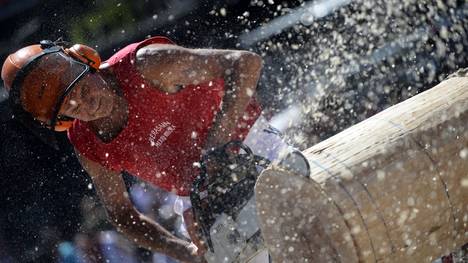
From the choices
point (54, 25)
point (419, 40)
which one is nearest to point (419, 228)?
point (419, 40)

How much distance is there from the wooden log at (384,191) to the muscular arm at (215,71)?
0.50 metres

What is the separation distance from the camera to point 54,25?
569cm

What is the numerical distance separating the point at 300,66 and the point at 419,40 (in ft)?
3.57

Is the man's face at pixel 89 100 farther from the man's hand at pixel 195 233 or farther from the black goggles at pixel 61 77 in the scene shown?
the man's hand at pixel 195 233

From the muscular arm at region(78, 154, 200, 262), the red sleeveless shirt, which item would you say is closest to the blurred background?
the muscular arm at region(78, 154, 200, 262)

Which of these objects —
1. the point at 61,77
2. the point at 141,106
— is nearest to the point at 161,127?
the point at 141,106

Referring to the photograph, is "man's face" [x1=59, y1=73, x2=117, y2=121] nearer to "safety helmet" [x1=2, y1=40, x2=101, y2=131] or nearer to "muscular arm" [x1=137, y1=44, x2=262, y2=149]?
"safety helmet" [x1=2, y1=40, x2=101, y2=131]

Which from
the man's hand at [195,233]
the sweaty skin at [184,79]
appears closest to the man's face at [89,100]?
the sweaty skin at [184,79]

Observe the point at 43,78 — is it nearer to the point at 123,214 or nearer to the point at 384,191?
the point at 123,214

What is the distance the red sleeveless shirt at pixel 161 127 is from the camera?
295cm

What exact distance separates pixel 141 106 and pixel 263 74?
2894 mm

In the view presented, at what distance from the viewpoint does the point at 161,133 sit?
9.97ft

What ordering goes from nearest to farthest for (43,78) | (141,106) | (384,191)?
1. (384,191)
2. (43,78)
3. (141,106)

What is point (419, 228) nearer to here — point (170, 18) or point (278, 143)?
point (278, 143)
